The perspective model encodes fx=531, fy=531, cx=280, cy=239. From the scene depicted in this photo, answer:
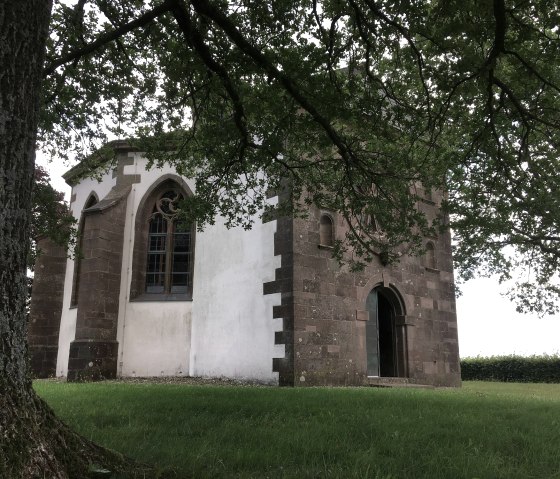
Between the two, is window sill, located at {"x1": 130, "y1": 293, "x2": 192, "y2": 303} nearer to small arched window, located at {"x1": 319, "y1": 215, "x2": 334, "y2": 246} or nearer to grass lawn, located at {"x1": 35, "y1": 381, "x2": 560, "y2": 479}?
small arched window, located at {"x1": 319, "y1": 215, "x2": 334, "y2": 246}

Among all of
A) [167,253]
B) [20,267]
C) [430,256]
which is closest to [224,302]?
[167,253]

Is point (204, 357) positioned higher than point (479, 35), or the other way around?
point (479, 35)

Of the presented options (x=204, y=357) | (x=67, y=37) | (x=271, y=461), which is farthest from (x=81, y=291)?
(x=271, y=461)

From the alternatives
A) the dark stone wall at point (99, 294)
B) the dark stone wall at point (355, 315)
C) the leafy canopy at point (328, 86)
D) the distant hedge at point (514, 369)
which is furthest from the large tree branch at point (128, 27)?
the distant hedge at point (514, 369)

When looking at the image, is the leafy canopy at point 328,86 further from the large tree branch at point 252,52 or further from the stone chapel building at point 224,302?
the stone chapel building at point 224,302

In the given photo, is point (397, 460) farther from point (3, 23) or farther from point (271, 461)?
point (3, 23)

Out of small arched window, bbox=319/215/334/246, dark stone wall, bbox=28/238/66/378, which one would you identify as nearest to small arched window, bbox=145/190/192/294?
dark stone wall, bbox=28/238/66/378

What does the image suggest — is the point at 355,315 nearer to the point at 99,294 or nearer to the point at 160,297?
the point at 160,297

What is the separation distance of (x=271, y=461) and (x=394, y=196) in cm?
544

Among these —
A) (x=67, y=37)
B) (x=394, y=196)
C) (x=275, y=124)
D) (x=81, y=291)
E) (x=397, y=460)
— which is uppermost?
(x=67, y=37)

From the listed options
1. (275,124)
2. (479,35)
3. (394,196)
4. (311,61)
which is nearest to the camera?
(479,35)

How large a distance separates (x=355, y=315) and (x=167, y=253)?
548 centimetres

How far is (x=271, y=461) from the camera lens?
4.15 m

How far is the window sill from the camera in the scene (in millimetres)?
14273
